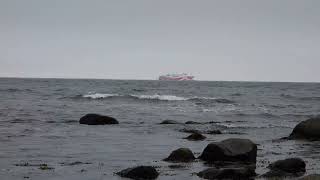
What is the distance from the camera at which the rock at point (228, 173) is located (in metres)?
15.2

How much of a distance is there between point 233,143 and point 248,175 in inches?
140

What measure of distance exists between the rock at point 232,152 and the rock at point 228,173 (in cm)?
248

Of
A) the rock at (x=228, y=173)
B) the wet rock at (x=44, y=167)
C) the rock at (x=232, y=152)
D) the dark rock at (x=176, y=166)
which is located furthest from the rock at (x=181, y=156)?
the wet rock at (x=44, y=167)

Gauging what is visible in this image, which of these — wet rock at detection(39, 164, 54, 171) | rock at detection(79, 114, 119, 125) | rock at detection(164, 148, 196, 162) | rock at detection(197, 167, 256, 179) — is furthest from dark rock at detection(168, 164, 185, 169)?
rock at detection(79, 114, 119, 125)

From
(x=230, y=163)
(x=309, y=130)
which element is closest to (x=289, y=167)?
(x=230, y=163)

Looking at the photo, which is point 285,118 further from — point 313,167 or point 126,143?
point 313,167

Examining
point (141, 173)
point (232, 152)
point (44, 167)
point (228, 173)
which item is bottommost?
point (44, 167)

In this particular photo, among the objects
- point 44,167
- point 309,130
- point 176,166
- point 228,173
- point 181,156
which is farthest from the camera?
point 309,130

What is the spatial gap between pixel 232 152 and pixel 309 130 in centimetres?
958

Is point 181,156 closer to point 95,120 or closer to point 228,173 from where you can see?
point 228,173

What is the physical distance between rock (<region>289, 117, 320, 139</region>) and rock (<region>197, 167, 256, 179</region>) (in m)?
11.6

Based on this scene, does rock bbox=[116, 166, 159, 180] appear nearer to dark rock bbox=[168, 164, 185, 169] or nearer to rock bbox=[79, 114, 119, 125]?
dark rock bbox=[168, 164, 185, 169]

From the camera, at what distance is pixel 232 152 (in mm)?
18625

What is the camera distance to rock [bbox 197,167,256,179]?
15188mm
